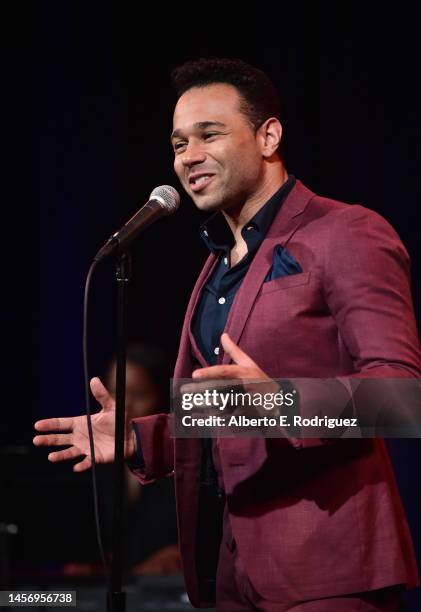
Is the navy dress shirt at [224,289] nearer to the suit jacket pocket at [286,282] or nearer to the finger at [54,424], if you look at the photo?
the suit jacket pocket at [286,282]

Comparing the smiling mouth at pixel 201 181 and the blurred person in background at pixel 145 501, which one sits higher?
the smiling mouth at pixel 201 181

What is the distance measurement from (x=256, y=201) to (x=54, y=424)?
2.14 feet

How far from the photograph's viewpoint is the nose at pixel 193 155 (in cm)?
182

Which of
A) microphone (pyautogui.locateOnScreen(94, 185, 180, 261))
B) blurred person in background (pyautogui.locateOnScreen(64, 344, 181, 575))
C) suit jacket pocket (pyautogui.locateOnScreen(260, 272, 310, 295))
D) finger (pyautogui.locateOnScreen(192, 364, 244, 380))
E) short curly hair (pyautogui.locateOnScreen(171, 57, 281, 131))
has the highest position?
short curly hair (pyautogui.locateOnScreen(171, 57, 281, 131))

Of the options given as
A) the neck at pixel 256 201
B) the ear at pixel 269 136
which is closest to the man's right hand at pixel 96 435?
the neck at pixel 256 201

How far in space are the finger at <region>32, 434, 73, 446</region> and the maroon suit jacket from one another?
403mm

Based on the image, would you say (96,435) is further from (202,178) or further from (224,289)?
A: (202,178)

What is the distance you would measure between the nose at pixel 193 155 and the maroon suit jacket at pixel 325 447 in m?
0.30

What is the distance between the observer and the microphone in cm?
158

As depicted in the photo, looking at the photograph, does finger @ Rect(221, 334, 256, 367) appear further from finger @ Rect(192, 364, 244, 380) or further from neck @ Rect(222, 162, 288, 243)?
neck @ Rect(222, 162, 288, 243)

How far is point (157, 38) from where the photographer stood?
386 cm

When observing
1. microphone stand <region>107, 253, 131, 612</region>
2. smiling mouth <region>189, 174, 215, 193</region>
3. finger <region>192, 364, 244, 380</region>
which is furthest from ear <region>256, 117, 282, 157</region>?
finger <region>192, 364, 244, 380</region>

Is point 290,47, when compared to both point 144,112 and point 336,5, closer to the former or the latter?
point 336,5

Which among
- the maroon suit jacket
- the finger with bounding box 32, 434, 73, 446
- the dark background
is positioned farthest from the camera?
the dark background
